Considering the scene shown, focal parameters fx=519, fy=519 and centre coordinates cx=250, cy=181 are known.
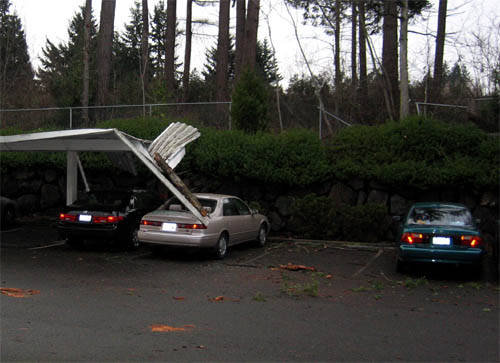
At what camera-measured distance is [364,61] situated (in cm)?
2464

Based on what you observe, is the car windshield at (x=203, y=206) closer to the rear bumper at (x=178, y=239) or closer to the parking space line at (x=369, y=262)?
the rear bumper at (x=178, y=239)

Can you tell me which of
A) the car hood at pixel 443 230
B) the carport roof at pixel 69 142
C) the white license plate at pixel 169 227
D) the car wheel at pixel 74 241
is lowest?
the car wheel at pixel 74 241

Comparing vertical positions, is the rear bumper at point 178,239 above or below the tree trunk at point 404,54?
below

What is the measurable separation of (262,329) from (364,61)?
66.6ft

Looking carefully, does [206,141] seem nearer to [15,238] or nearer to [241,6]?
[15,238]

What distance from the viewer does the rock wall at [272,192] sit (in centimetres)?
1505

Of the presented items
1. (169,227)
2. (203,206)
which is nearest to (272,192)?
(203,206)

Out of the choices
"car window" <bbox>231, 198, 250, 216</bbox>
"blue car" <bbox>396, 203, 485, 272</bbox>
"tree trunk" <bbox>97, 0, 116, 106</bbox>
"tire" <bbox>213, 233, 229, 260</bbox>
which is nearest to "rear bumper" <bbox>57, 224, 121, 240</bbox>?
"tire" <bbox>213, 233, 229, 260</bbox>

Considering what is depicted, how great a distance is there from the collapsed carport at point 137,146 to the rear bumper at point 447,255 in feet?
14.5

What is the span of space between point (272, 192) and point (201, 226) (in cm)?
591

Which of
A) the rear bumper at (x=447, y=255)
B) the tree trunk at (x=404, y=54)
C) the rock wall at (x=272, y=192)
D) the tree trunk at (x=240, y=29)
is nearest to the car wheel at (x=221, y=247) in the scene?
the rear bumper at (x=447, y=255)

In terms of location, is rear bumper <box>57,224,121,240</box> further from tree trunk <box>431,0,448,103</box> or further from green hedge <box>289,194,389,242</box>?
tree trunk <box>431,0,448,103</box>

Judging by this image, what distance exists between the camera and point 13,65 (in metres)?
33.8

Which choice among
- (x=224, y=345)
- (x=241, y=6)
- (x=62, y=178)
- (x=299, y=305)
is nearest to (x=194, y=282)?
(x=299, y=305)
